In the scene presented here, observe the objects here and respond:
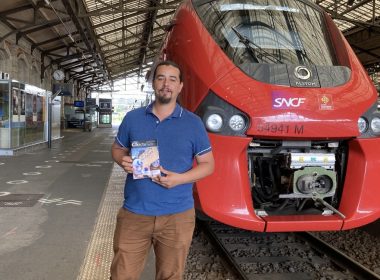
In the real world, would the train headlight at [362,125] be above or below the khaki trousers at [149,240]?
above

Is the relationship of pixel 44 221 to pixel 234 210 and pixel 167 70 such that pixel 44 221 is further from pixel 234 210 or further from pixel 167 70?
pixel 167 70

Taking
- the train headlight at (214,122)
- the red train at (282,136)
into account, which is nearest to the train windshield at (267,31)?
the red train at (282,136)

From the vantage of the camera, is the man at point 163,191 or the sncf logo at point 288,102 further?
the sncf logo at point 288,102

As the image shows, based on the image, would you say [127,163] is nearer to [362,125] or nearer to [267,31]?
[362,125]

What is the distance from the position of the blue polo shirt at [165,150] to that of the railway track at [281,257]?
148 centimetres

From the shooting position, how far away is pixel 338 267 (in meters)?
4.02

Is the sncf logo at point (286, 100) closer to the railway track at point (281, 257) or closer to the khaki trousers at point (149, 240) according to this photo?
the railway track at point (281, 257)

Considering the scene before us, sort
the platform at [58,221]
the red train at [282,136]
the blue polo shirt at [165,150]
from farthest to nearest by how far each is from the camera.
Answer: the platform at [58,221] → the red train at [282,136] → the blue polo shirt at [165,150]

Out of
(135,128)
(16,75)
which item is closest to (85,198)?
(135,128)

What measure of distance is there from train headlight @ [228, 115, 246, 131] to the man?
118 cm

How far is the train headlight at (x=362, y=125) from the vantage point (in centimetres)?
379

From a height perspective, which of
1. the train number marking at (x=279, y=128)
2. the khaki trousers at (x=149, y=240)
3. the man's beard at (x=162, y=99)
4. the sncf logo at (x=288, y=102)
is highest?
the sncf logo at (x=288, y=102)

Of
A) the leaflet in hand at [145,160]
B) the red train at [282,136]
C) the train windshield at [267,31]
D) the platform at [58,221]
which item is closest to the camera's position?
the leaflet in hand at [145,160]

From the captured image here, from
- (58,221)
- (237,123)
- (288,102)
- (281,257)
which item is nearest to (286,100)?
(288,102)
